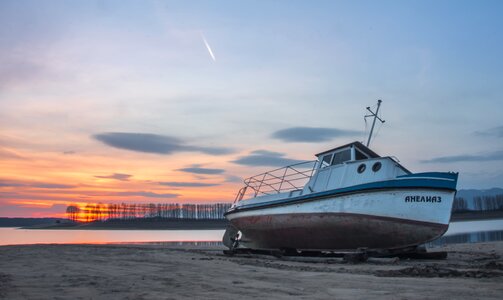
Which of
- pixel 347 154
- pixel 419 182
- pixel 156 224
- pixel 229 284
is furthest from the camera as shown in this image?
pixel 156 224

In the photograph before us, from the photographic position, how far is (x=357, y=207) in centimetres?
1544

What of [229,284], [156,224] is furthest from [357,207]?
[156,224]

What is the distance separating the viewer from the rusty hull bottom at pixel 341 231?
49.2 feet

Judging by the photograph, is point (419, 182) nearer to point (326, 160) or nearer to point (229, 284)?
point (326, 160)

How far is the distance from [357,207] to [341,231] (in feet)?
3.64

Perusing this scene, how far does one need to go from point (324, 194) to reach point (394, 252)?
113 inches

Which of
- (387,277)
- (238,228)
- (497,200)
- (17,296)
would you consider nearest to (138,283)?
(17,296)

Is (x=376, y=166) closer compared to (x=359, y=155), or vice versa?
(x=376, y=166)

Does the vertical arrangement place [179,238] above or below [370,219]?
below

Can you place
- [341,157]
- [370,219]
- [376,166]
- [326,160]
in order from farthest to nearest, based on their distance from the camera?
[326,160], [341,157], [376,166], [370,219]

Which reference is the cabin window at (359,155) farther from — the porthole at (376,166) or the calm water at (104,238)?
the calm water at (104,238)

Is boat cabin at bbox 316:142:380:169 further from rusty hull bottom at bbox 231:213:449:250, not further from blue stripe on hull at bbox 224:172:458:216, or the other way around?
rusty hull bottom at bbox 231:213:449:250

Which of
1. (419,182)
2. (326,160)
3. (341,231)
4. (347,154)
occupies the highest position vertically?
(347,154)

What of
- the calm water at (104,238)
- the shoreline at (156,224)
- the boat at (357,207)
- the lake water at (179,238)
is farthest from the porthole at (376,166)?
the shoreline at (156,224)
